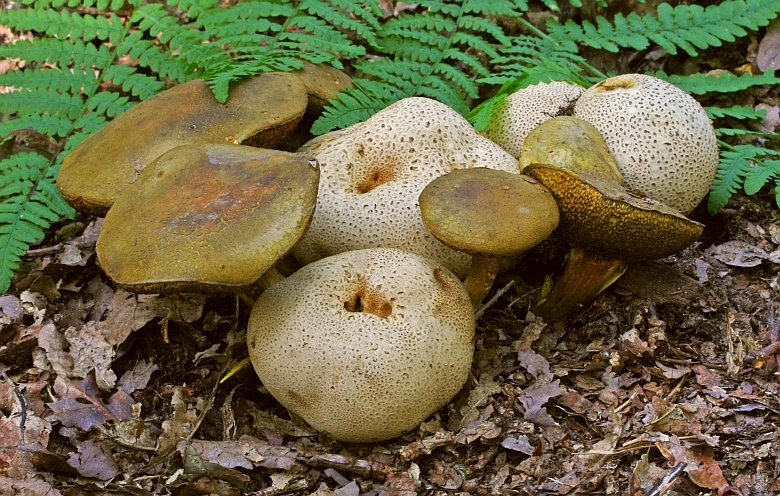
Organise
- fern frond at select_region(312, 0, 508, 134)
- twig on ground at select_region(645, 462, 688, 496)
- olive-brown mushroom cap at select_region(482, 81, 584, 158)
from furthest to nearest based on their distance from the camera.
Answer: fern frond at select_region(312, 0, 508, 134), olive-brown mushroom cap at select_region(482, 81, 584, 158), twig on ground at select_region(645, 462, 688, 496)

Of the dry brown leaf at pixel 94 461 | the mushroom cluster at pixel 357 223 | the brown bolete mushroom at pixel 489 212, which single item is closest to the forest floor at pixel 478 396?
the dry brown leaf at pixel 94 461

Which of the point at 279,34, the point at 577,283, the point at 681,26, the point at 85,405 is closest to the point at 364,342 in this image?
the point at 577,283

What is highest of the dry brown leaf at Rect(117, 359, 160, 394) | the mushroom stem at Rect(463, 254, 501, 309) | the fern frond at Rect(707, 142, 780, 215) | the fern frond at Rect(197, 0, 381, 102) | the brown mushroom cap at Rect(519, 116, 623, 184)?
the fern frond at Rect(197, 0, 381, 102)

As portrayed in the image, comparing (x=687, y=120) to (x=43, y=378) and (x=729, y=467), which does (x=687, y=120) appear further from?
(x=43, y=378)

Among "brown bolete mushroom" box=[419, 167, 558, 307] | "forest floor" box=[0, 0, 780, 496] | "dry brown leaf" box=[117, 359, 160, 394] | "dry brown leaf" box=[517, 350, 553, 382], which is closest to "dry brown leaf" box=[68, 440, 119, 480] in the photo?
"forest floor" box=[0, 0, 780, 496]

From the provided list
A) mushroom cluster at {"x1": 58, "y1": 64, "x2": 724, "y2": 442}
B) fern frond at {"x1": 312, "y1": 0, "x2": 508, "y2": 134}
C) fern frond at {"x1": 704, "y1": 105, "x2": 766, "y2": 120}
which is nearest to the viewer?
mushroom cluster at {"x1": 58, "y1": 64, "x2": 724, "y2": 442}

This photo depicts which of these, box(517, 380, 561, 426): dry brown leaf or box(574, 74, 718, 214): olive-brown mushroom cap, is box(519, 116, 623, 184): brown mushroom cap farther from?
box(517, 380, 561, 426): dry brown leaf

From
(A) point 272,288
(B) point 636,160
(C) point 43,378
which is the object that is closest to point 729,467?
(B) point 636,160

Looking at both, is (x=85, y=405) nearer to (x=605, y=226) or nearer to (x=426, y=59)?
(x=605, y=226)
